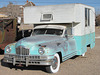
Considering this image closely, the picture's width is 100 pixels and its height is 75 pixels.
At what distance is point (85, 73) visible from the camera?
250 inches

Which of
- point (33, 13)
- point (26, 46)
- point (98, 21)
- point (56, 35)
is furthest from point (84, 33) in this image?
point (98, 21)

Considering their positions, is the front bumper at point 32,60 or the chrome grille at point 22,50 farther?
the chrome grille at point 22,50

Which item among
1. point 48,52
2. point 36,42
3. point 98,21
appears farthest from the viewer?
point 98,21

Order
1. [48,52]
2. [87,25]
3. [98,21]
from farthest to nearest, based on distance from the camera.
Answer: [98,21] < [87,25] < [48,52]

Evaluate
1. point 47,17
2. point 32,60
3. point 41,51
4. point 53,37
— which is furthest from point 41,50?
point 47,17

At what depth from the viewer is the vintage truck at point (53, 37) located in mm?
6105

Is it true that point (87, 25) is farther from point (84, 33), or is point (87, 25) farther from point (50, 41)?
point (50, 41)

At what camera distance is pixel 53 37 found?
24.0ft

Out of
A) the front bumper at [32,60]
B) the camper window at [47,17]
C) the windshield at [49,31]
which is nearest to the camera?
the front bumper at [32,60]

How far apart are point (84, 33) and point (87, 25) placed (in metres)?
0.87

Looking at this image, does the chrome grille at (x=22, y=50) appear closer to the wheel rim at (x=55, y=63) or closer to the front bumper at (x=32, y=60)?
the front bumper at (x=32, y=60)

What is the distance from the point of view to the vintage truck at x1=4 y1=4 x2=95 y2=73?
611cm

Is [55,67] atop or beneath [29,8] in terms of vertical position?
beneath

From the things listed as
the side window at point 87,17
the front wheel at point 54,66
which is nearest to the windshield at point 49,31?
the front wheel at point 54,66
